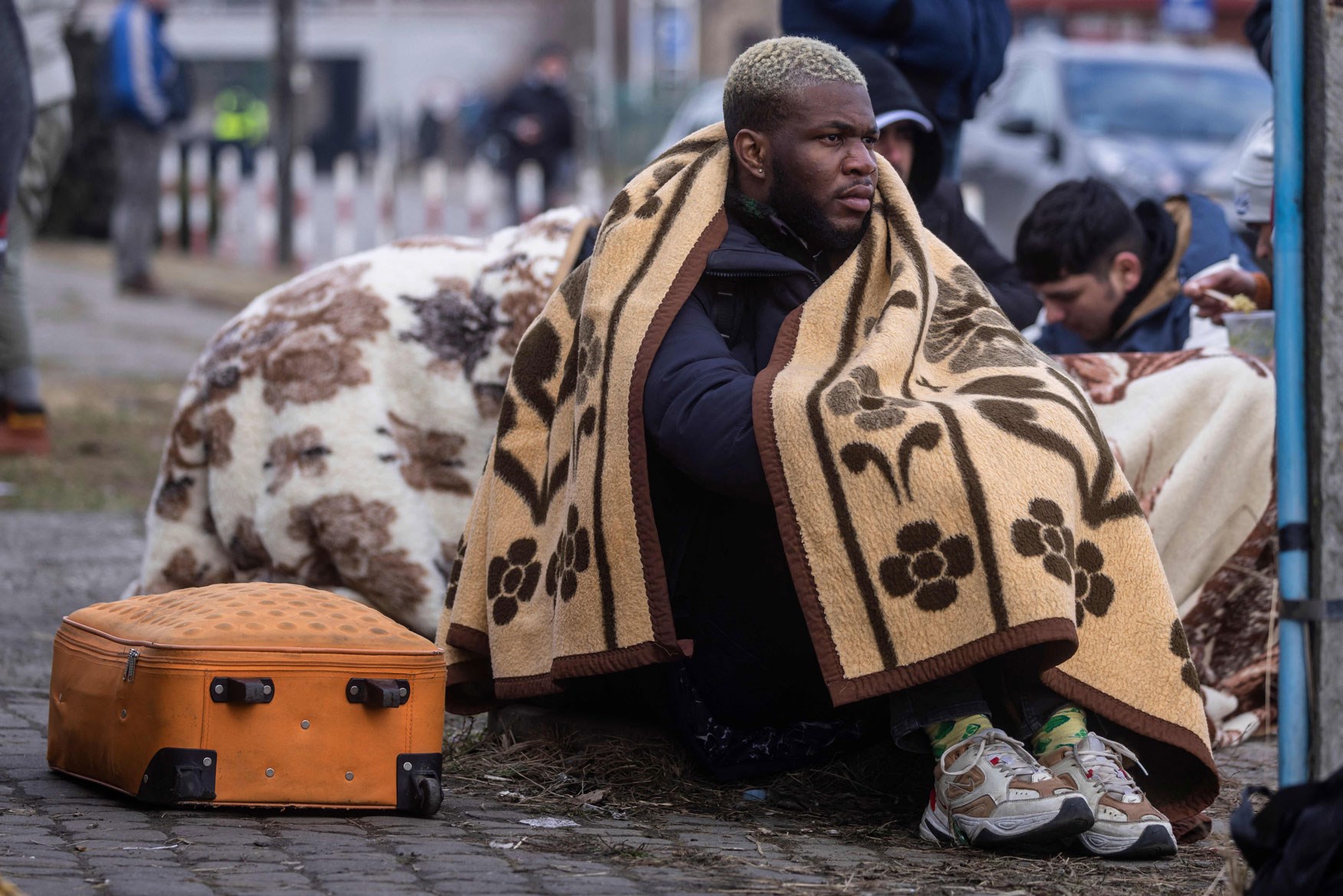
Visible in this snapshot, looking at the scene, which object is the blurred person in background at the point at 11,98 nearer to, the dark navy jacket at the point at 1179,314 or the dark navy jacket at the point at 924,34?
the dark navy jacket at the point at 924,34

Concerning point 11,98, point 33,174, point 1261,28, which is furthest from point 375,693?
point 33,174

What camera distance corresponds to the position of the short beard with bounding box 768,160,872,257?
3576mm

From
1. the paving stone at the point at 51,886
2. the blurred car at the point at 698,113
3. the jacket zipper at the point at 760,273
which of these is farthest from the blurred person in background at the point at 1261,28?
the blurred car at the point at 698,113

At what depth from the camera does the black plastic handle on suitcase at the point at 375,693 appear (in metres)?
3.22

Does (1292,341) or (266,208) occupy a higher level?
(266,208)

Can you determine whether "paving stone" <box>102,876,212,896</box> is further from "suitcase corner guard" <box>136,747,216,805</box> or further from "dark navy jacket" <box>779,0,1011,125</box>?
"dark navy jacket" <box>779,0,1011,125</box>

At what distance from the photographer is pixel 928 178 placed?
510cm

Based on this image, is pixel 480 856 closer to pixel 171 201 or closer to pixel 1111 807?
pixel 1111 807

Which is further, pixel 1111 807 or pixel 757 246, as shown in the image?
pixel 757 246

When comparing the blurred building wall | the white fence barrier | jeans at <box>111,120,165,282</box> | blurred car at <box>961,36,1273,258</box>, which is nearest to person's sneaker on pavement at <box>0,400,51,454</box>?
blurred car at <box>961,36,1273,258</box>

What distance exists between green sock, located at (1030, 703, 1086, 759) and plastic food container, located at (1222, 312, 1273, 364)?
1.86m

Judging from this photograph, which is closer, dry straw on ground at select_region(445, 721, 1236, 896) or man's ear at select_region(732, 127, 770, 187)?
dry straw on ground at select_region(445, 721, 1236, 896)

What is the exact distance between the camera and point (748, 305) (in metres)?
3.57

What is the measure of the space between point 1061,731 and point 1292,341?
957 millimetres
